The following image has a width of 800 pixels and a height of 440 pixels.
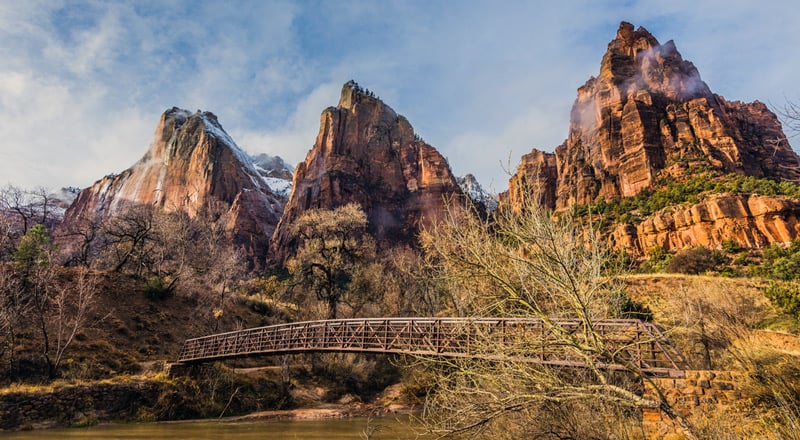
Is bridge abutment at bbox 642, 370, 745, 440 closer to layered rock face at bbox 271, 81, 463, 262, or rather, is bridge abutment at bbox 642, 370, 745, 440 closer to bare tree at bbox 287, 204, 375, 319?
bare tree at bbox 287, 204, 375, 319

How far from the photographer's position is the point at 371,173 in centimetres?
10931

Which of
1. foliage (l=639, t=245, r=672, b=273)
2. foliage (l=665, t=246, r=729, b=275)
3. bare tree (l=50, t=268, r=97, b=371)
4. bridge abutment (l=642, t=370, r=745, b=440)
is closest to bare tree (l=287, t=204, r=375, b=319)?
bare tree (l=50, t=268, r=97, b=371)

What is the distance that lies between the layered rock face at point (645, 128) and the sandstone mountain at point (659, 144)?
0.20 metres

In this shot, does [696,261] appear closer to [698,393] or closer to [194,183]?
[698,393]

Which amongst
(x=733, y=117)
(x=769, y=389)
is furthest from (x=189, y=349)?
(x=733, y=117)

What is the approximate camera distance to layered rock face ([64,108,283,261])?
102188 mm

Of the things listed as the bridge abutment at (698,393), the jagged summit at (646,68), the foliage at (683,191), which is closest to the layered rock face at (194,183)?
the foliage at (683,191)

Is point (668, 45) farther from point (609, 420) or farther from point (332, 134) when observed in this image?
point (609, 420)

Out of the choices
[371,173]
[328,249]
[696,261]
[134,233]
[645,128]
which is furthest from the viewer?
[371,173]

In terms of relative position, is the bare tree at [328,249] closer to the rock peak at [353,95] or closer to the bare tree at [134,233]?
the bare tree at [134,233]

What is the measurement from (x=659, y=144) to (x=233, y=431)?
87.4 meters

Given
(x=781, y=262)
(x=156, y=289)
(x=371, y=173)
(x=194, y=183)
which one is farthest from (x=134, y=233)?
(x=194, y=183)

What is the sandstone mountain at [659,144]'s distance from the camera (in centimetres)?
5441

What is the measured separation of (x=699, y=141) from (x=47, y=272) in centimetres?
9082
